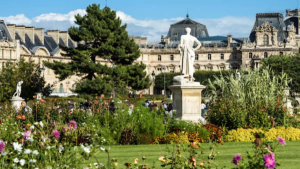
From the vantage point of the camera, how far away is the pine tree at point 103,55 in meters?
45.5

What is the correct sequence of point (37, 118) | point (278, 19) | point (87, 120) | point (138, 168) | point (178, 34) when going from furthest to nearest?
point (178, 34)
point (278, 19)
point (37, 118)
point (87, 120)
point (138, 168)

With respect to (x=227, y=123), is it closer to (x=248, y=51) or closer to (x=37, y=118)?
(x=37, y=118)

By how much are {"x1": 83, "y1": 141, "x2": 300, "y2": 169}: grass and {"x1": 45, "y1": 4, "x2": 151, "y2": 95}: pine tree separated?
30049mm

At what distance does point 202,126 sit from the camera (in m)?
16.7

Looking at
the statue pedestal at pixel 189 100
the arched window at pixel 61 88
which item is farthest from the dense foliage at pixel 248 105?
the arched window at pixel 61 88

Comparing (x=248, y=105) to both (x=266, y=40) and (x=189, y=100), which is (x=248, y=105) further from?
(x=266, y=40)

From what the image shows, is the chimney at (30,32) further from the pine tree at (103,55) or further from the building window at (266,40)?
the building window at (266,40)

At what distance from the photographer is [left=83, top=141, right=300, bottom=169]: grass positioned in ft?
38.5

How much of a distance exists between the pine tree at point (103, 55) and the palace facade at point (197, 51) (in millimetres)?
31316

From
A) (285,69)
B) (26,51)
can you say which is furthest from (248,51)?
(26,51)

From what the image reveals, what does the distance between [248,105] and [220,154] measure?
4.78 meters

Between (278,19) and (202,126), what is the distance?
91.5 meters

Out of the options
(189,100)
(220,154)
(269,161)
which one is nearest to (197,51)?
(189,100)

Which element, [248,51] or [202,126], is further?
[248,51]
